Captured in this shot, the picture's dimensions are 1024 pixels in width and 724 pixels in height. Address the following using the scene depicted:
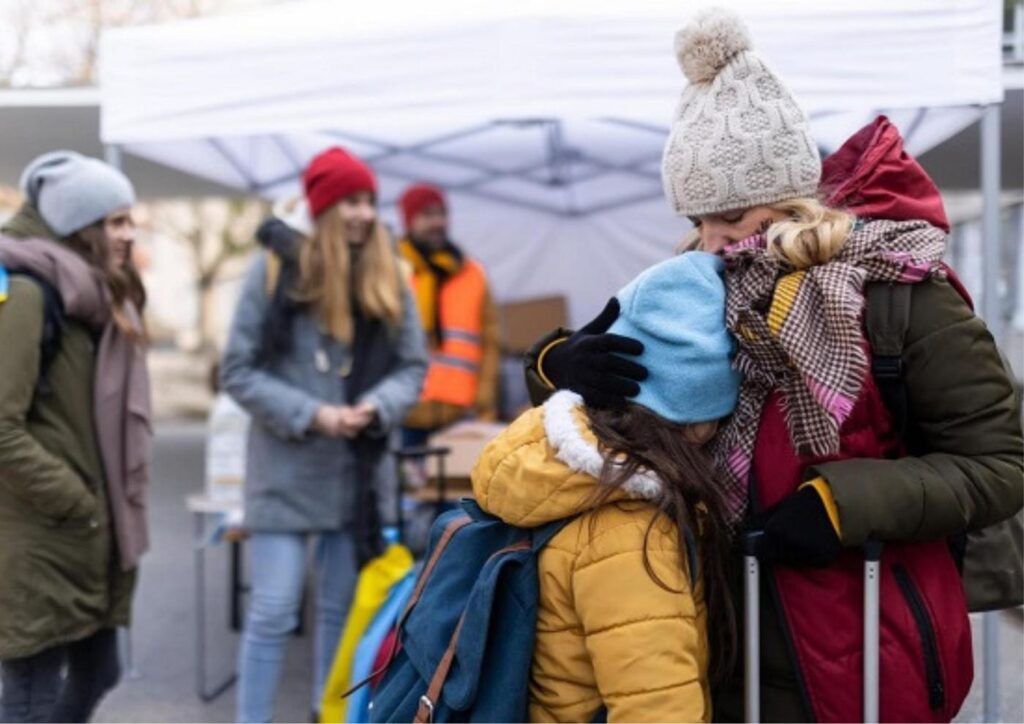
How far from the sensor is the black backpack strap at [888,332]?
160 centimetres

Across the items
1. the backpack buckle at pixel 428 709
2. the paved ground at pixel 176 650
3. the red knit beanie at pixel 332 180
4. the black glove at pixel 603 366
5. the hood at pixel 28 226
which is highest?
the red knit beanie at pixel 332 180

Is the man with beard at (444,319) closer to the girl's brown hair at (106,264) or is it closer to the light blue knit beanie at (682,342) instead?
the girl's brown hair at (106,264)

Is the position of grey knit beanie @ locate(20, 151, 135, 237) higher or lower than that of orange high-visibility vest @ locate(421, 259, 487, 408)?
higher

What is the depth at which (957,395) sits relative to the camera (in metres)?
1.60

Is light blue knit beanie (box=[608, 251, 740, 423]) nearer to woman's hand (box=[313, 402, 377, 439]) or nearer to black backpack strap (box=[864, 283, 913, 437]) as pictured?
black backpack strap (box=[864, 283, 913, 437])

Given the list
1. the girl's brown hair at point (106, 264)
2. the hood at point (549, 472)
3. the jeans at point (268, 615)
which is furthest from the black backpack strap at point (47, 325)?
the hood at point (549, 472)

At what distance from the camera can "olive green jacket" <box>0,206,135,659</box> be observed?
260 cm

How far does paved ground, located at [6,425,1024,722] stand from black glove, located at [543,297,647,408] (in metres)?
2.71

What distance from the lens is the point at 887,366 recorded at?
160 cm

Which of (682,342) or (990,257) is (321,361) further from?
(990,257)

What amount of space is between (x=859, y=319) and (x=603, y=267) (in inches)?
234

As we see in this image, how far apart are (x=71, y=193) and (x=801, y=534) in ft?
6.97

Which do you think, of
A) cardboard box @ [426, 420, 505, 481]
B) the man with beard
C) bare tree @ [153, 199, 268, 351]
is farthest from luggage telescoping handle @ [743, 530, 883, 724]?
bare tree @ [153, 199, 268, 351]

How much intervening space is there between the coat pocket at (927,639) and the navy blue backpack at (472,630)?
0.51 m
